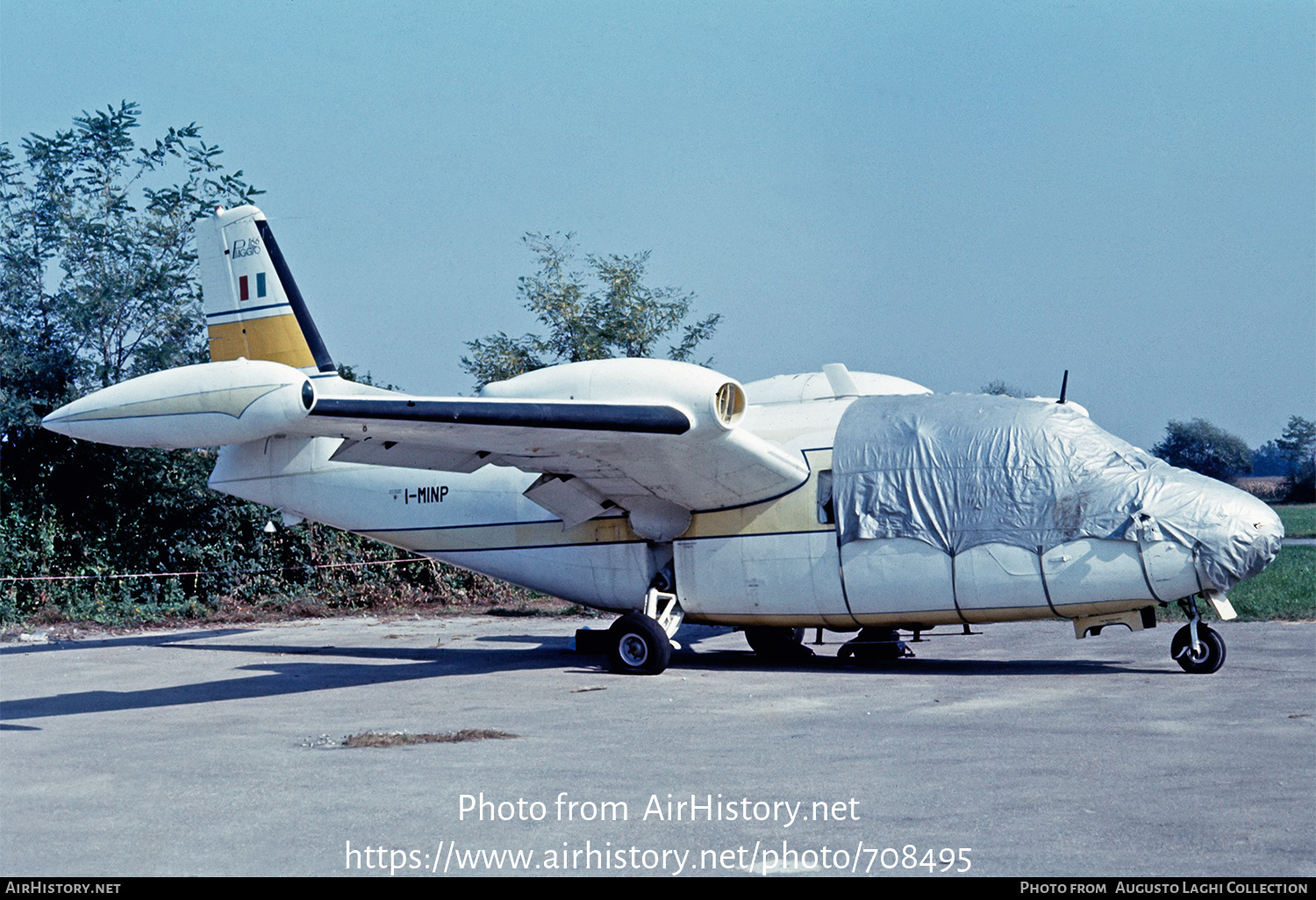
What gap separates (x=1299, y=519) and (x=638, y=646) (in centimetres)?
5600

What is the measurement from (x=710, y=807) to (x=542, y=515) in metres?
8.18

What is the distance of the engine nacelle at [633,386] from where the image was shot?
1109 cm

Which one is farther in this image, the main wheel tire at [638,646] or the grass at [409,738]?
the main wheel tire at [638,646]

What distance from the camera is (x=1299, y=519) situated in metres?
59.1

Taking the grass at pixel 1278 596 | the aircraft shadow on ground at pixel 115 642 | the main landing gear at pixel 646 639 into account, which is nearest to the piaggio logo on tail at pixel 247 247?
Result: the aircraft shadow on ground at pixel 115 642

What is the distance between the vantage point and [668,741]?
866 cm

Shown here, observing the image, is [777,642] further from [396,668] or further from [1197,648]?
[1197,648]

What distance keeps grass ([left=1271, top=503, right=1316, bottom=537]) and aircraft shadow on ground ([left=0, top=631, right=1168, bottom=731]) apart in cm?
3483

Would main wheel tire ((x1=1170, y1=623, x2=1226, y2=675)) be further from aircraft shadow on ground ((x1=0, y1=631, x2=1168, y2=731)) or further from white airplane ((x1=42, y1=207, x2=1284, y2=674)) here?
aircraft shadow on ground ((x1=0, y1=631, x2=1168, y2=731))

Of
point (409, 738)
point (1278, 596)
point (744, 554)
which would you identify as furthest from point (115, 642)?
point (1278, 596)

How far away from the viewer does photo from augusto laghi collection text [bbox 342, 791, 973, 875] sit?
17.5 ft

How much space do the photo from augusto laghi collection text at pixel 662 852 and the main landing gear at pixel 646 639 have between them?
6477 millimetres

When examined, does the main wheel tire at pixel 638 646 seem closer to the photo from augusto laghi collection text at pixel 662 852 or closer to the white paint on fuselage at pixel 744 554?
the white paint on fuselage at pixel 744 554

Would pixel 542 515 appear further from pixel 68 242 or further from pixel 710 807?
pixel 68 242
